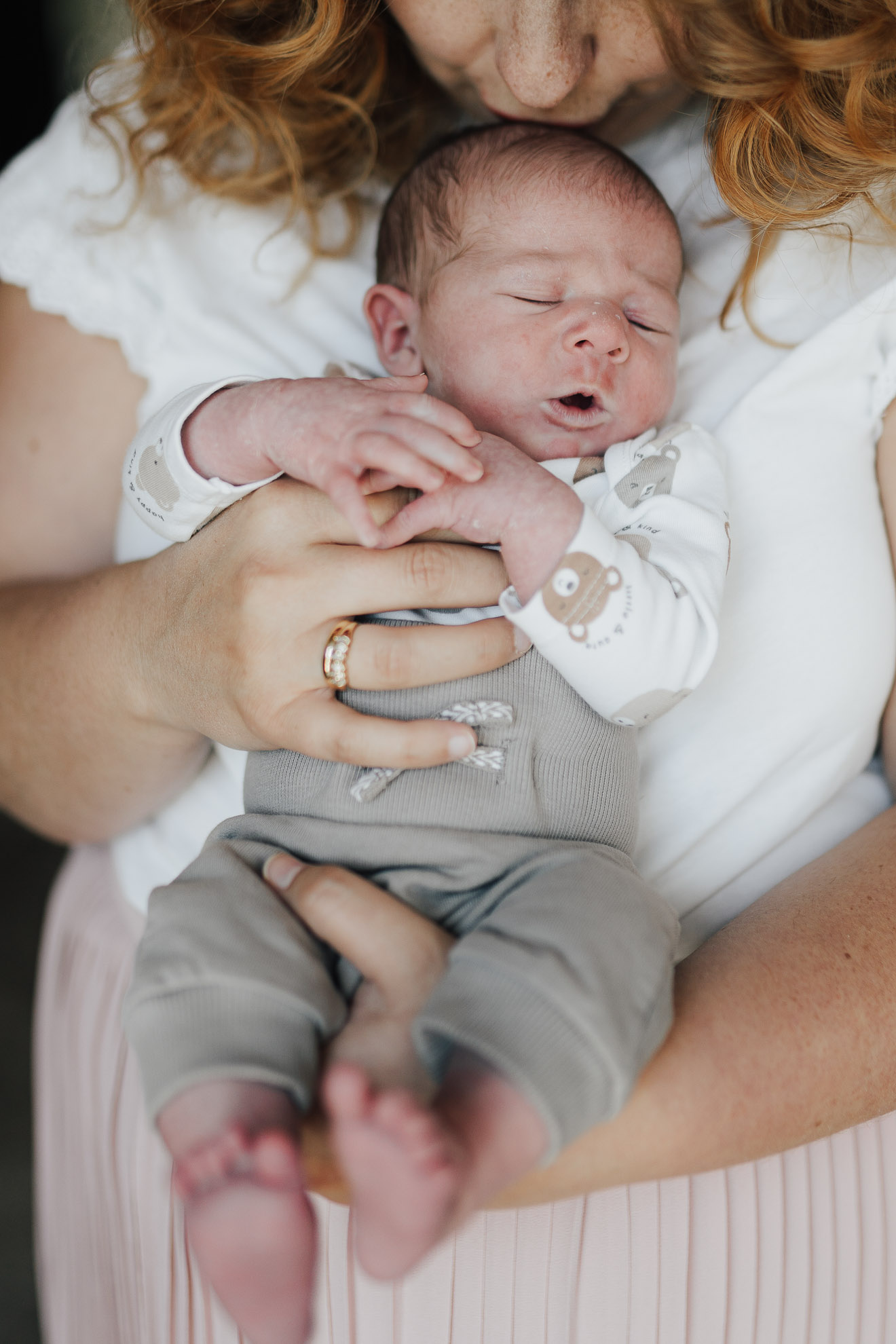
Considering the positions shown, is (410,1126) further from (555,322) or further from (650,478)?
(555,322)

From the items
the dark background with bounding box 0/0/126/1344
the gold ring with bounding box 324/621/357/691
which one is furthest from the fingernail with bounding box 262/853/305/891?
the dark background with bounding box 0/0/126/1344

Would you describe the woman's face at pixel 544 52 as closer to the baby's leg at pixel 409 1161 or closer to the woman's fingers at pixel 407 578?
the woman's fingers at pixel 407 578

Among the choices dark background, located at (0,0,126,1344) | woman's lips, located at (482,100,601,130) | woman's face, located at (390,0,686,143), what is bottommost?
dark background, located at (0,0,126,1344)

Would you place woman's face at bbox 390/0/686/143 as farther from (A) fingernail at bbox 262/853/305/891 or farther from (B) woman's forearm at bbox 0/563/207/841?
(A) fingernail at bbox 262/853/305/891

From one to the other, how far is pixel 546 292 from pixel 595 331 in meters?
0.08

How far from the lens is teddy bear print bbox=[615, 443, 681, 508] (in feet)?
3.15

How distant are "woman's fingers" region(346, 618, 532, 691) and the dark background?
1.51 meters

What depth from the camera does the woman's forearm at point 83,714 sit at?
3.57 feet

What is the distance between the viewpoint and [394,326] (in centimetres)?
117

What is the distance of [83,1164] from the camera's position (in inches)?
50.4

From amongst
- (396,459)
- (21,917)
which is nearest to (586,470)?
(396,459)

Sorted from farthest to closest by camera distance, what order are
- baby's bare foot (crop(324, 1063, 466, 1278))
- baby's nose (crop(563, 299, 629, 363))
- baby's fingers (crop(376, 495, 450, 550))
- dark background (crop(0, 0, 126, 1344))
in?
1. dark background (crop(0, 0, 126, 1344))
2. baby's nose (crop(563, 299, 629, 363))
3. baby's fingers (crop(376, 495, 450, 550))
4. baby's bare foot (crop(324, 1063, 466, 1278))

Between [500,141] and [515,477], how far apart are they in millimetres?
510

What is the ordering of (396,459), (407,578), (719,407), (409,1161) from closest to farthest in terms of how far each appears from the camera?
(409,1161)
(396,459)
(407,578)
(719,407)
